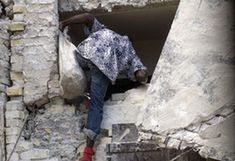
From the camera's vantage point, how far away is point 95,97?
475 centimetres

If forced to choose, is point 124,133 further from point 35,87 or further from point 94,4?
point 94,4

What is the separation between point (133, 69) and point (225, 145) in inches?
74.6

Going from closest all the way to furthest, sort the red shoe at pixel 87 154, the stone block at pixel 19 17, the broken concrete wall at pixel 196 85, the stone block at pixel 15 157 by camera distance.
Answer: the broken concrete wall at pixel 196 85 → the red shoe at pixel 87 154 → the stone block at pixel 15 157 → the stone block at pixel 19 17

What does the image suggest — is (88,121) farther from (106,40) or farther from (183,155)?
(183,155)

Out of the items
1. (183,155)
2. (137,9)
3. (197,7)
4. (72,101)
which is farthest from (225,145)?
(137,9)

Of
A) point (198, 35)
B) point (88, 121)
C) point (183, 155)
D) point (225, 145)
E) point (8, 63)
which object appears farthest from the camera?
point (8, 63)

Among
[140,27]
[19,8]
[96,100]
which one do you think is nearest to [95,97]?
[96,100]

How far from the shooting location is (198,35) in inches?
137

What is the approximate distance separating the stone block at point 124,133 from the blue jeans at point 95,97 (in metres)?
0.16

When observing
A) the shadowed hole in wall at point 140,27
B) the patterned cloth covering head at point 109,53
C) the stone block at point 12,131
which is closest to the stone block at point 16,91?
the stone block at point 12,131

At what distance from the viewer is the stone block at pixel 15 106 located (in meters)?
4.95

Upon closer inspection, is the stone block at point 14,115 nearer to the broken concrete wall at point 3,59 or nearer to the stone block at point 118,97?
the broken concrete wall at point 3,59

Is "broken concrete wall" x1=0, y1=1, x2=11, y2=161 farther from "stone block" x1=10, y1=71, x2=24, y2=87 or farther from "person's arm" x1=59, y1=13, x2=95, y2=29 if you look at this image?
"person's arm" x1=59, y1=13, x2=95, y2=29

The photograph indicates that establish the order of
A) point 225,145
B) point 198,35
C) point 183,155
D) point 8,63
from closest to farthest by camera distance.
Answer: point 225,145, point 198,35, point 183,155, point 8,63
